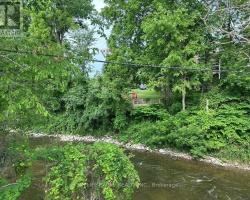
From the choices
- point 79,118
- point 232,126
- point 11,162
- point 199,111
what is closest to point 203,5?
point 199,111

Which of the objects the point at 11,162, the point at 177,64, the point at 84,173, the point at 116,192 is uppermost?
the point at 177,64

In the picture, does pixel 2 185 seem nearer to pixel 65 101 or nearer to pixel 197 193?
pixel 197 193

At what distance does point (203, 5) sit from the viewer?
28.2 ft

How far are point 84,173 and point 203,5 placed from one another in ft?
27.5

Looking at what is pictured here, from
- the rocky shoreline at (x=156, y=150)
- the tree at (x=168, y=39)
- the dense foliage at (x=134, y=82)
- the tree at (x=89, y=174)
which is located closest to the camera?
the dense foliage at (x=134, y=82)

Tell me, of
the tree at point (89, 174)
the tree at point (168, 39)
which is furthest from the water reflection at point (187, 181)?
the tree at point (168, 39)

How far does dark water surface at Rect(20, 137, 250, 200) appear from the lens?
507 cm

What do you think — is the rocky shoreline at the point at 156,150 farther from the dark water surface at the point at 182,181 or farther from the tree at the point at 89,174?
the tree at the point at 89,174

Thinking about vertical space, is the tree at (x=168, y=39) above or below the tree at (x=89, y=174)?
above

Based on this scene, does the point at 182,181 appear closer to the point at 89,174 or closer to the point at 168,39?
the point at 89,174

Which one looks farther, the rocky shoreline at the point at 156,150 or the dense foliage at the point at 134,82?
the rocky shoreline at the point at 156,150

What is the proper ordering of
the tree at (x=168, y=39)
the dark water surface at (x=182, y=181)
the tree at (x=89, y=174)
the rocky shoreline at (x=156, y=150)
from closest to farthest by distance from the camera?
the tree at (x=89, y=174) → the dark water surface at (x=182, y=181) → the rocky shoreline at (x=156, y=150) → the tree at (x=168, y=39)

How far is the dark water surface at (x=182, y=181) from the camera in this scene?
200 inches

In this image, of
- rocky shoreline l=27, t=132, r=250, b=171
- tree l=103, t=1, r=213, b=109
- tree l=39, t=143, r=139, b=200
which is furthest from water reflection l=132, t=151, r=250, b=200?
tree l=103, t=1, r=213, b=109
